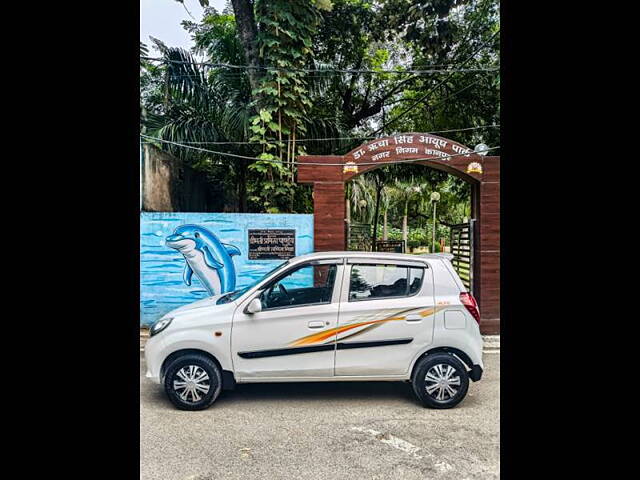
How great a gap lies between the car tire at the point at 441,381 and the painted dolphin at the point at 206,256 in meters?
4.31

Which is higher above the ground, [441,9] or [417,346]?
Result: [441,9]

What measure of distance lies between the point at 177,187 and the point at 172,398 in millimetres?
6258

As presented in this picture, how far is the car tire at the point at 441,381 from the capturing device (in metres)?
4.73

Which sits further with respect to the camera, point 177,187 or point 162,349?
point 177,187

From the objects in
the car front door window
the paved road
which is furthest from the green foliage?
the paved road

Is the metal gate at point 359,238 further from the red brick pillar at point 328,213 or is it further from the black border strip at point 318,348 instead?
the black border strip at point 318,348

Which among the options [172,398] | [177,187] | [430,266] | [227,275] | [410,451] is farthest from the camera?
[177,187]

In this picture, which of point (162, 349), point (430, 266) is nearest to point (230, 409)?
point (162, 349)

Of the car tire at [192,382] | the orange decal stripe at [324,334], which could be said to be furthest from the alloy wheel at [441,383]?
the car tire at [192,382]

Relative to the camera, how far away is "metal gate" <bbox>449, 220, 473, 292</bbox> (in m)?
8.54

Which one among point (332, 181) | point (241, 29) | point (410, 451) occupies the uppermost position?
point (241, 29)

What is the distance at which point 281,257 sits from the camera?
8141 millimetres

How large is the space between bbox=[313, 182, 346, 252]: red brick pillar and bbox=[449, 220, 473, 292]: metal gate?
8.23 ft

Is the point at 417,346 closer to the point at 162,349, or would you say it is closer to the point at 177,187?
the point at 162,349
